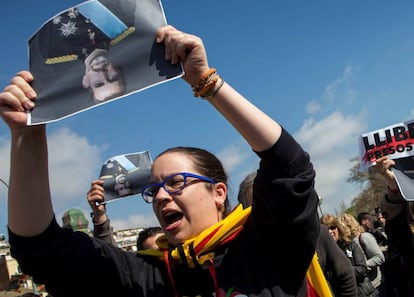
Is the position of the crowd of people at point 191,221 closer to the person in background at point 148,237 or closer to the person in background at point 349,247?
the person in background at point 148,237

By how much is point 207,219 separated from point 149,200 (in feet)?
1.05

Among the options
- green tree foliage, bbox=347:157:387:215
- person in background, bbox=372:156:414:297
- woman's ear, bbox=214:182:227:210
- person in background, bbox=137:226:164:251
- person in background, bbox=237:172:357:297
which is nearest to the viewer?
woman's ear, bbox=214:182:227:210

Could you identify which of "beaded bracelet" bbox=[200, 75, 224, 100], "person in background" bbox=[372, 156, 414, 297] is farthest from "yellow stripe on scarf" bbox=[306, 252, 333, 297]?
"person in background" bbox=[372, 156, 414, 297]

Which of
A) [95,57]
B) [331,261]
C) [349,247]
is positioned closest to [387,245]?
[349,247]

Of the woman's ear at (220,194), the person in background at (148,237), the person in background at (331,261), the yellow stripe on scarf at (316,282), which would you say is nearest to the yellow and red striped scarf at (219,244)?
the yellow stripe on scarf at (316,282)

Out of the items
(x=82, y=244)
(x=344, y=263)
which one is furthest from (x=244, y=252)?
(x=344, y=263)

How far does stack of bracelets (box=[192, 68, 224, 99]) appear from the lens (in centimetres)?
149

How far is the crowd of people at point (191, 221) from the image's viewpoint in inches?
59.9

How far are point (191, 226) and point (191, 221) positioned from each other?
0.02 m

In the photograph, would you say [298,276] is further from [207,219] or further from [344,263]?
[344,263]

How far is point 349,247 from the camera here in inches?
217

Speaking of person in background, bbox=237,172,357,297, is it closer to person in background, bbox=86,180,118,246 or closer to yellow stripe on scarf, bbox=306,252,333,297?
person in background, bbox=86,180,118,246

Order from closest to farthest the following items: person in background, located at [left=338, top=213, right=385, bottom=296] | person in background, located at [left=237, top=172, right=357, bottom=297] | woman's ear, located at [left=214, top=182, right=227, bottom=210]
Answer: woman's ear, located at [left=214, top=182, right=227, bottom=210], person in background, located at [left=237, top=172, right=357, bottom=297], person in background, located at [left=338, top=213, right=385, bottom=296]

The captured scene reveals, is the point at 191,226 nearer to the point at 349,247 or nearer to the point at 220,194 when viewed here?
the point at 220,194
